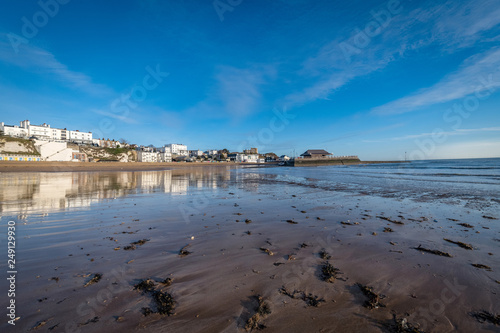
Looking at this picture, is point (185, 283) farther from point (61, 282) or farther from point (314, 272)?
point (314, 272)

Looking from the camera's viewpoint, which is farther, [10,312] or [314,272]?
[314,272]

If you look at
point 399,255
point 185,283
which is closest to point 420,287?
point 399,255

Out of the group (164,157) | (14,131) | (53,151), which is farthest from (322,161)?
(14,131)

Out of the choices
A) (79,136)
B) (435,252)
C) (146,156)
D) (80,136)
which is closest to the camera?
(435,252)

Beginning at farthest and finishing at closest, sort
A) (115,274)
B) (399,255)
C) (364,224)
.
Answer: (364,224) → (399,255) → (115,274)

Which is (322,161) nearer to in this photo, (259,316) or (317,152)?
(317,152)

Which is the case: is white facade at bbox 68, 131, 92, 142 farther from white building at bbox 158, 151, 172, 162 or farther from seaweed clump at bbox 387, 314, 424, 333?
seaweed clump at bbox 387, 314, 424, 333

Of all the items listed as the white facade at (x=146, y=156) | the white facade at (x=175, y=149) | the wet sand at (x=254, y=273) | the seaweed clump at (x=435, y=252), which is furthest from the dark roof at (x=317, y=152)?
the seaweed clump at (x=435, y=252)

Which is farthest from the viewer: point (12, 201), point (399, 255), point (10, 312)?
point (12, 201)

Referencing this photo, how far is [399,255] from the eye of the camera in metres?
4.54

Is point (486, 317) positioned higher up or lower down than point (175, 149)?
lower down

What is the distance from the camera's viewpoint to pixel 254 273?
12.3ft

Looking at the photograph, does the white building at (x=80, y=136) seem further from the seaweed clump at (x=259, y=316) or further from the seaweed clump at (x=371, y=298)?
the seaweed clump at (x=371, y=298)

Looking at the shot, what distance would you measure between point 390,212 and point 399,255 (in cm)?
464
